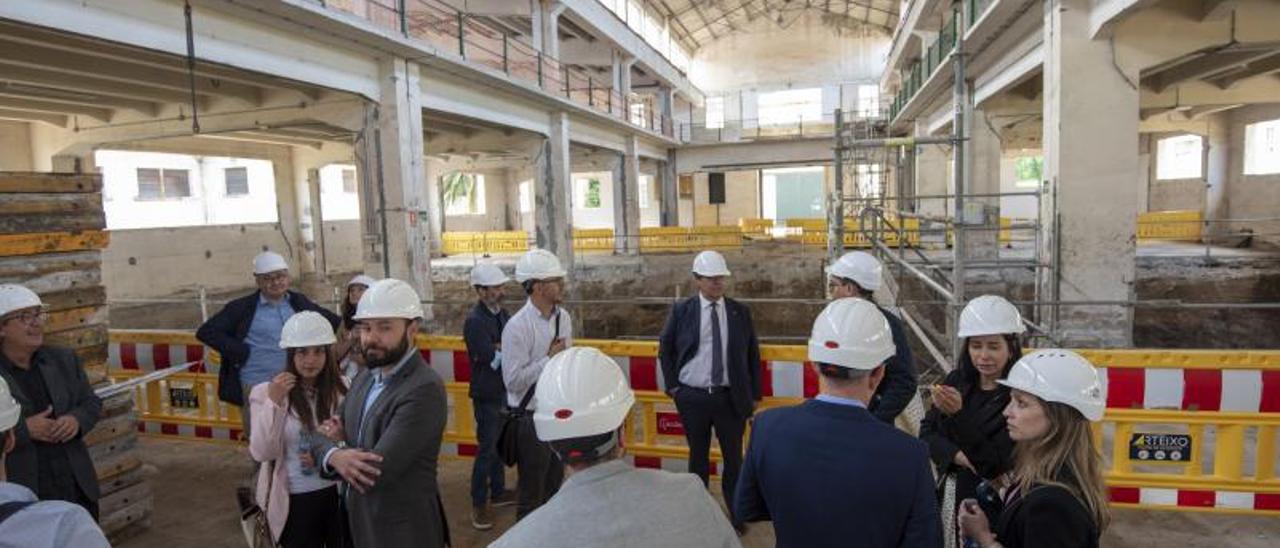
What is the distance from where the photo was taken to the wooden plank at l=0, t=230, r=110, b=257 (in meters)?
4.19

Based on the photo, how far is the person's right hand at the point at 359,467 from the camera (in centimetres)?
260

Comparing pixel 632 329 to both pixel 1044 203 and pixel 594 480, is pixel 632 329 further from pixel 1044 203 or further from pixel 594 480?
pixel 594 480

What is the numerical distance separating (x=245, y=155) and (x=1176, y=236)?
29.4m

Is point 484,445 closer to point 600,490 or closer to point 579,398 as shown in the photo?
point 579,398

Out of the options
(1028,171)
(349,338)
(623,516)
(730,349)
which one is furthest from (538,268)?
(1028,171)

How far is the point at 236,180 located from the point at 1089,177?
23.2 metres

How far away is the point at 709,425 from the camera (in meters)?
4.48

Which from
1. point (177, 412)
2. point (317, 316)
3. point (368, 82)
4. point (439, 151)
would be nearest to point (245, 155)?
point (439, 151)

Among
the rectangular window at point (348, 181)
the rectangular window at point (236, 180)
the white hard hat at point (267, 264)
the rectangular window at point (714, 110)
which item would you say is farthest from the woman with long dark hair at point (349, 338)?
the rectangular window at point (714, 110)

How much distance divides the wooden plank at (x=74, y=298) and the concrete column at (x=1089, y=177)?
11574 mm

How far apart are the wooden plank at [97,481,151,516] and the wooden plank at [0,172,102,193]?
6.77 ft

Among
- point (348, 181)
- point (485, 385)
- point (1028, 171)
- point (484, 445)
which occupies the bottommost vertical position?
point (484, 445)

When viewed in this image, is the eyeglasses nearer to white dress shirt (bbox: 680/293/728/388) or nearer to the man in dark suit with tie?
the man in dark suit with tie

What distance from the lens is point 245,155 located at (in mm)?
21375
